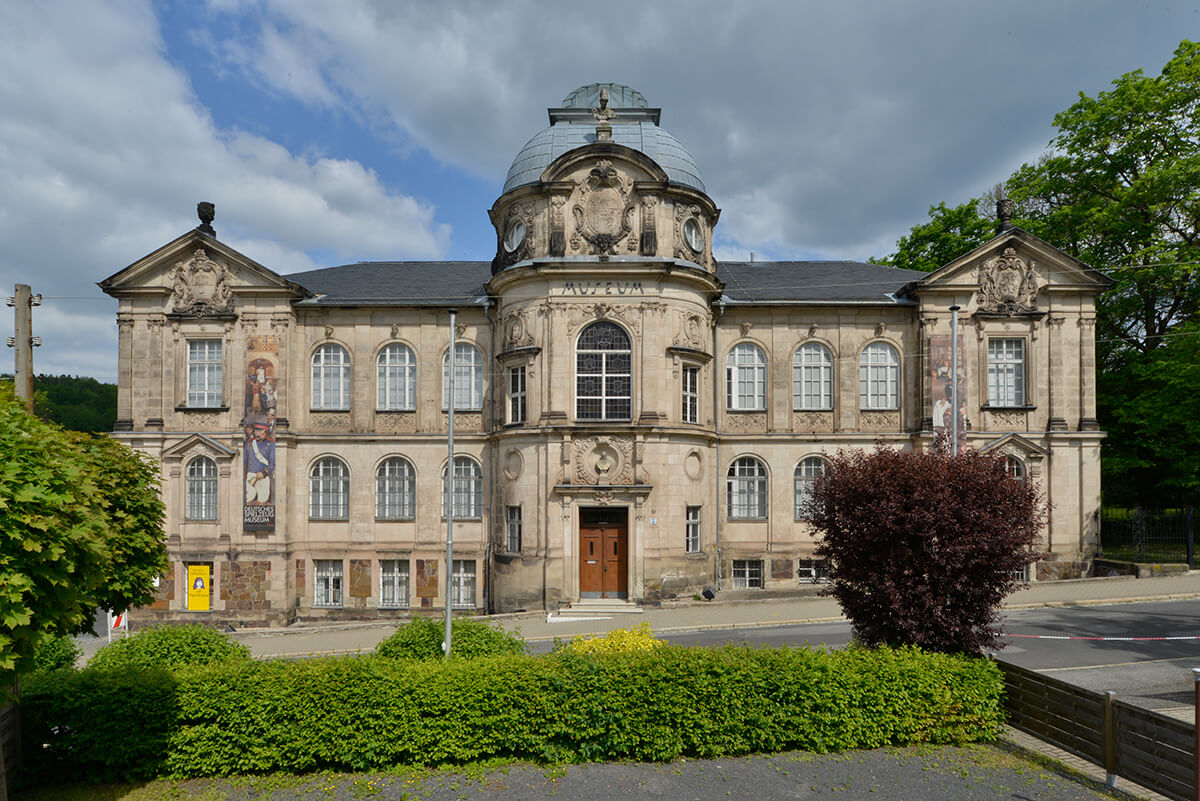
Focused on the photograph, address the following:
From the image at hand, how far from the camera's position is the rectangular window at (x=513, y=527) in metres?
23.6

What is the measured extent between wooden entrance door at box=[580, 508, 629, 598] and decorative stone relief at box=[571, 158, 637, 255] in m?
9.21

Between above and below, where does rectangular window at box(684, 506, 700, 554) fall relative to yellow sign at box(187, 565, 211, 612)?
above

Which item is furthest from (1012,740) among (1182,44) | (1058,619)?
(1182,44)

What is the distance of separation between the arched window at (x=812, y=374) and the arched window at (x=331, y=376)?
17.3 m

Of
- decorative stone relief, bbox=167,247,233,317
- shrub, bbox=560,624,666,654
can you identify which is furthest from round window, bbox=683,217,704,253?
decorative stone relief, bbox=167,247,233,317

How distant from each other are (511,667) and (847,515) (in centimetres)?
663

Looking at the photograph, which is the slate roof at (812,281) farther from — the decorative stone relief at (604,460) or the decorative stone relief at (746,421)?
the decorative stone relief at (604,460)

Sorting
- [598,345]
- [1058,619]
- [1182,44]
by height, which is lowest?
[1058,619]

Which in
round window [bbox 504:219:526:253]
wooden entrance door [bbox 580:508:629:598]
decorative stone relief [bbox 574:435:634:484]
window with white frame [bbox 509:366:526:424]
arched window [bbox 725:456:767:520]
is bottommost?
wooden entrance door [bbox 580:508:629:598]

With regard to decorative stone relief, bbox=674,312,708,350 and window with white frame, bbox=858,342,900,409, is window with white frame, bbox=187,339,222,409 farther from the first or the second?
window with white frame, bbox=858,342,900,409

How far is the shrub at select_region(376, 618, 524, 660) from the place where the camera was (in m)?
12.0

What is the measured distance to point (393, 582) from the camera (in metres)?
25.4

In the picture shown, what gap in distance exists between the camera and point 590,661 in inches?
417

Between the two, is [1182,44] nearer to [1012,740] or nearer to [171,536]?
[1012,740]
